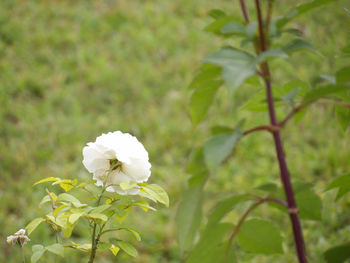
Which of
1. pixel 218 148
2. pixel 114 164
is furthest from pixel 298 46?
pixel 114 164

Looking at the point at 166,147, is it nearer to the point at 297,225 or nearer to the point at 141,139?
the point at 141,139

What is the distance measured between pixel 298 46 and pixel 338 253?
265 mm

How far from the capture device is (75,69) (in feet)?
12.8

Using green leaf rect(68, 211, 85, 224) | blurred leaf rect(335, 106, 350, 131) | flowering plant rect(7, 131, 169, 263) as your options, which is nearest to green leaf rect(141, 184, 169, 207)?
flowering plant rect(7, 131, 169, 263)

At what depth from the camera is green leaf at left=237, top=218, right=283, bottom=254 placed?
1.81 feet

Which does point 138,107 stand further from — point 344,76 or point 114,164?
point 344,76

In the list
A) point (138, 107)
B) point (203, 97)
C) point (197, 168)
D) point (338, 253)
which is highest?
point (138, 107)

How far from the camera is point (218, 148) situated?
0.45m

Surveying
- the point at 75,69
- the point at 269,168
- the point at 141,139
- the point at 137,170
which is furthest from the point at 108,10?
the point at 137,170

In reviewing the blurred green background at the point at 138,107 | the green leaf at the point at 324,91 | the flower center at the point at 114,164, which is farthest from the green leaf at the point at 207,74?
the blurred green background at the point at 138,107

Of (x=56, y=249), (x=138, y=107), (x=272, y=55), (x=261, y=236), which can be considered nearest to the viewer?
(x=272, y=55)

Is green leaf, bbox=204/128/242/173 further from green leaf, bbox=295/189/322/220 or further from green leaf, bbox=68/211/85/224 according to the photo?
green leaf, bbox=68/211/85/224

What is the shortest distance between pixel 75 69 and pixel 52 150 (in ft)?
3.78

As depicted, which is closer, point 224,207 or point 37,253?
point 224,207
